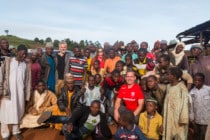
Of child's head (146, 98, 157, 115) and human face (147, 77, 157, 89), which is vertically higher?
human face (147, 77, 157, 89)

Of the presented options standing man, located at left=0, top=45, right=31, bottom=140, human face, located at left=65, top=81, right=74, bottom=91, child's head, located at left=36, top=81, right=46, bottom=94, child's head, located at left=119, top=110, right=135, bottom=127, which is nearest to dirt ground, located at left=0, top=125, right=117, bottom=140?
standing man, located at left=0, top=45, right=31, bottom=140

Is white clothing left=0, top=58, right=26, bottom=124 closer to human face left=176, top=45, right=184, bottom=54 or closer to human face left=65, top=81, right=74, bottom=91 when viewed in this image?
human face left=65, top=81, right=74, bottom=91

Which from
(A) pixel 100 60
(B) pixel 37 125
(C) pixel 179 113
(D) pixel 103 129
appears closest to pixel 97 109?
(D) pixel 103 129

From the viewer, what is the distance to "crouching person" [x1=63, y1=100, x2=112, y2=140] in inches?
209

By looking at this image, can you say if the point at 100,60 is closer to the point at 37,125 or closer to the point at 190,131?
the point at 37,125

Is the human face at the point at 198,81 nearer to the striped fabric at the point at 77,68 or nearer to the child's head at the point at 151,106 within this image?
the child's head at the point at 151,106

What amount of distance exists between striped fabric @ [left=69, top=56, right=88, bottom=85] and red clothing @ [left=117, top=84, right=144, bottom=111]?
6.38 feet

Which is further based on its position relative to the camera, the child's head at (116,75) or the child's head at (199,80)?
the child's head at (116,75)

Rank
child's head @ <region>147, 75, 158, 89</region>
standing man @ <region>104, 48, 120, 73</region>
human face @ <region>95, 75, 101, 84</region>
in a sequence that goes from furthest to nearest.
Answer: standing man @ <region>104, 48, 120, 73</region> → human face @ <region>95, 75, 101, 84</region> → child's head @ <region>147, 75, 158, 89</region>

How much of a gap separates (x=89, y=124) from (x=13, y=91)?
1754mm

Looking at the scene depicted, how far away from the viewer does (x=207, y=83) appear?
225 inches

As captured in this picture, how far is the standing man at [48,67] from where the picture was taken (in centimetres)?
719

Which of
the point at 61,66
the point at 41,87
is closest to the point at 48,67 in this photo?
the point at 61,66

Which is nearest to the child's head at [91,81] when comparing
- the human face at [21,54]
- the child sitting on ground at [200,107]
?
the human face at [21,54]
